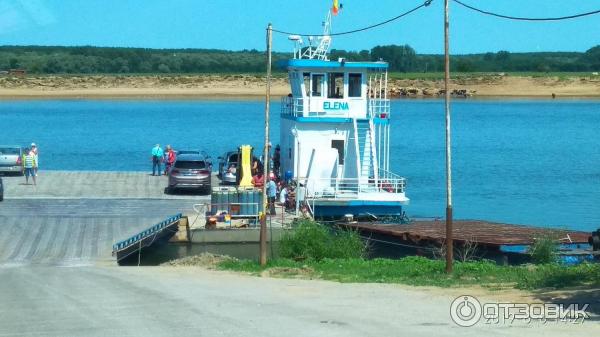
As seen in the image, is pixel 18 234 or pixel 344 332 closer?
pixel 344 332

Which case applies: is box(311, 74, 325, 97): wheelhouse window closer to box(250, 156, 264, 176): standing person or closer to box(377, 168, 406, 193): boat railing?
box(250, 156, 264, 176): standing person

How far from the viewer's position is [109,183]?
38.9 metres

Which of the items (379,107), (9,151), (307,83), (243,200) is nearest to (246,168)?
(307,83)

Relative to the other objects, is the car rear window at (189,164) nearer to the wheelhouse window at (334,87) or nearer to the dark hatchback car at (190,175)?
the dark hatchback car at (190,175)

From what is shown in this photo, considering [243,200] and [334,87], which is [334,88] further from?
[243,200]

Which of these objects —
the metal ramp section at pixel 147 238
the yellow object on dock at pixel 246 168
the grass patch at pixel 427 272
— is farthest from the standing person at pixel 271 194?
the grass patch at pixel 427 272

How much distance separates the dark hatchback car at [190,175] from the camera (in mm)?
35344

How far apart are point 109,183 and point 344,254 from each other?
1608 cm

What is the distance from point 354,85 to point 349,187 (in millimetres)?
3637

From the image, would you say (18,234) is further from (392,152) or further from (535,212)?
(392,152)

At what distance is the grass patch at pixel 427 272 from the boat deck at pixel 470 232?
3.20 meters

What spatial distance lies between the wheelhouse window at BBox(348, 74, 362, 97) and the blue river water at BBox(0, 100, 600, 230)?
8.08 metres

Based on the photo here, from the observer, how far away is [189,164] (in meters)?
35.8

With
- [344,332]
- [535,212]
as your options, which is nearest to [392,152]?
[535,212]
